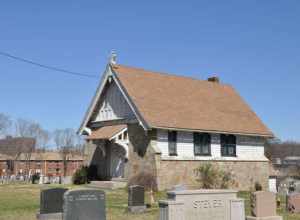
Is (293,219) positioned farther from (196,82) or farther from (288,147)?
(288,147)

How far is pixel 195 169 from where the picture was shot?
1228 inches

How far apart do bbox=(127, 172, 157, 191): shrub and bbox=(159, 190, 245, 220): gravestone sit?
13.7 meters

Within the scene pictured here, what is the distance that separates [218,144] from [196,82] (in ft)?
21.5

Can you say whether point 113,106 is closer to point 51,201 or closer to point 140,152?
point 140,152

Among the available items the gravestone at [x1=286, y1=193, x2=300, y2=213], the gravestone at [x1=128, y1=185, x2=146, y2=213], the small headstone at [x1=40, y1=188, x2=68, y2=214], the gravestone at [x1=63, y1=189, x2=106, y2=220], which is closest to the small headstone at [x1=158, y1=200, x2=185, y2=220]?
the gravestone at [x1=63, y1=189, x2=106, y2=220]

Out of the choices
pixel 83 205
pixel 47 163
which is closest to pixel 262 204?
pixel 83 205

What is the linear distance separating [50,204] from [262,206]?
23.3ft

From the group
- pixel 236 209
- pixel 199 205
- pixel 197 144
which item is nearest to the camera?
pixel 199 205

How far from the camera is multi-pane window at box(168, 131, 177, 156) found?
3019cm

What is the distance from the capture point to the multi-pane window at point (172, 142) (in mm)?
30188

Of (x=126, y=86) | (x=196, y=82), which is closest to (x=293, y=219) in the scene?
(x=126, y=86)

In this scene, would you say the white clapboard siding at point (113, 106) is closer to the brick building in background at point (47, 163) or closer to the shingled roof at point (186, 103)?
the shingled roof at point (186, 103)

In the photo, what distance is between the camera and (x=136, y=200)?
18484mm

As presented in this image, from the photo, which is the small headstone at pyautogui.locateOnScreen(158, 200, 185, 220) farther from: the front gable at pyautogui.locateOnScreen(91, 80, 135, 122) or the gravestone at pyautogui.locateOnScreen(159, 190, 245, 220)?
the front gable at pyautogui.locateOnScreen(91, 80, 135, 122)
